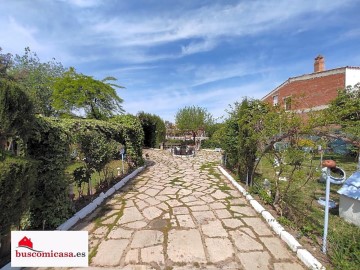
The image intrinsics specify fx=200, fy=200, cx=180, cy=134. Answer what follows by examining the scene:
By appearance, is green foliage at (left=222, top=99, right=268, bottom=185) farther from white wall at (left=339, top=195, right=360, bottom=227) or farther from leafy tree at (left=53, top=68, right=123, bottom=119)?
leafy tree at (left=53, top=68, right=123, bottom=119)

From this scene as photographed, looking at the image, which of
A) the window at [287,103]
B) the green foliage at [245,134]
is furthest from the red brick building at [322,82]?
the window at [287,103]

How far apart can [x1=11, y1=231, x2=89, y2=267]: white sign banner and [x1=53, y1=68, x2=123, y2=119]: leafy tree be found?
45.8ft

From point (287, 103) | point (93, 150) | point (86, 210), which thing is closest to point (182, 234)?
point (86, 210)

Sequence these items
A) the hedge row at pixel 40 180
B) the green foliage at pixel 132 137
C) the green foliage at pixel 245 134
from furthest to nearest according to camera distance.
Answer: the green foliage at pixel 132 137, the green foliage at pixel 245 134, the hedge row at pixel 40 180

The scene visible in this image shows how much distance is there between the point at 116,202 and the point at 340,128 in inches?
217

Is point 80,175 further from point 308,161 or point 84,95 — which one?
point 84,95

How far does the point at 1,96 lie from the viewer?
2812 millimetres

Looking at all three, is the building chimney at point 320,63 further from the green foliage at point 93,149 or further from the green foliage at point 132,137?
the green foliage at point 93,149

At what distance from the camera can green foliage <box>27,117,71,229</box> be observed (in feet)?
12.2

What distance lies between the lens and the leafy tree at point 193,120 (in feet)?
87.8

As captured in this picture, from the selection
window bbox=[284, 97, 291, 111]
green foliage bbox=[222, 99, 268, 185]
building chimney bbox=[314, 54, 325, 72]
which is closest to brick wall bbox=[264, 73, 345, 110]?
building chimney bbox=[314, 54, 325, 72]

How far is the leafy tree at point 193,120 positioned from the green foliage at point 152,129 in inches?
148

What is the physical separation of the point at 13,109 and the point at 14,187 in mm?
1125

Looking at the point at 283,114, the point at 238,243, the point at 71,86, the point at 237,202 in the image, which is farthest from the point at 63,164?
the point at 71,86
